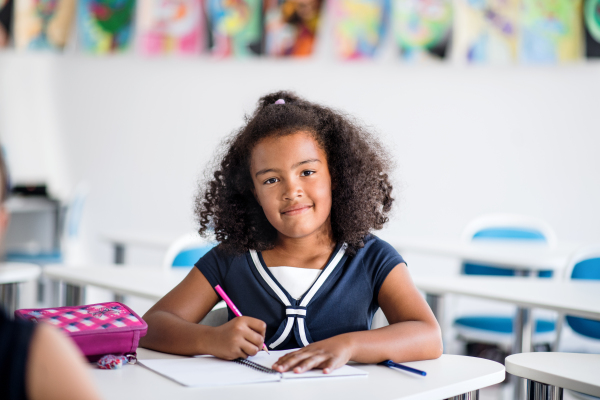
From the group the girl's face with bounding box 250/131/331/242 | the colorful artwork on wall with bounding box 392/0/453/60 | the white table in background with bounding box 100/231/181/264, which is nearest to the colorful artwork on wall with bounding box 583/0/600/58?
the colorful artwork on wall with bounding box 392/0/453/60

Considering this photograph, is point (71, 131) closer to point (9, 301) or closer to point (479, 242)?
point (9, 301)

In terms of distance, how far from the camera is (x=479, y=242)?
313 centimetres

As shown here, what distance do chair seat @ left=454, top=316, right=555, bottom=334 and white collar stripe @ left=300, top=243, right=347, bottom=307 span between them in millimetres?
1508

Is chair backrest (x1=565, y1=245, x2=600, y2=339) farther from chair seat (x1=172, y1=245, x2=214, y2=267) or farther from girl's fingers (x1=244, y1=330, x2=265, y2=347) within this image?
girl's fingers (x1=244, y1=330, x2=265, y2=347)

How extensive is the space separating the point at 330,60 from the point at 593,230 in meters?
2.00

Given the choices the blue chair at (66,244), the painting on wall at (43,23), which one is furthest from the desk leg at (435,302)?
the painting on wall at (43,23)

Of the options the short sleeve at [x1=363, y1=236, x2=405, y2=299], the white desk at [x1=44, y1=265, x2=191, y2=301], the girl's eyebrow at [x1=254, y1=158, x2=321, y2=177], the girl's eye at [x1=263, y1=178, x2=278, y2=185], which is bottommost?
the white desk at [x1=44, y1=265, x2=191, y2=301]

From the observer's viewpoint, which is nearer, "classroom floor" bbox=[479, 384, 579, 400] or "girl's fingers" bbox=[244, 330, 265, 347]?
"girl's fingers" bbox=[244, 330, 265, 347]

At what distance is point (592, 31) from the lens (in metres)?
3.81

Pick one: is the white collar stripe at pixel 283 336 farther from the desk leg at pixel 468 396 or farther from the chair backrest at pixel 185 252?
the chair backrest at pixel 185 252

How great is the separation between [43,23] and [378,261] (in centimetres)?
400

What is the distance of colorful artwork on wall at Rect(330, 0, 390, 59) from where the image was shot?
4.09 metres

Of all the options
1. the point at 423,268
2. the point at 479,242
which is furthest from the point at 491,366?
the point at 423,268

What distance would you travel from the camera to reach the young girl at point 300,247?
4.08ft
